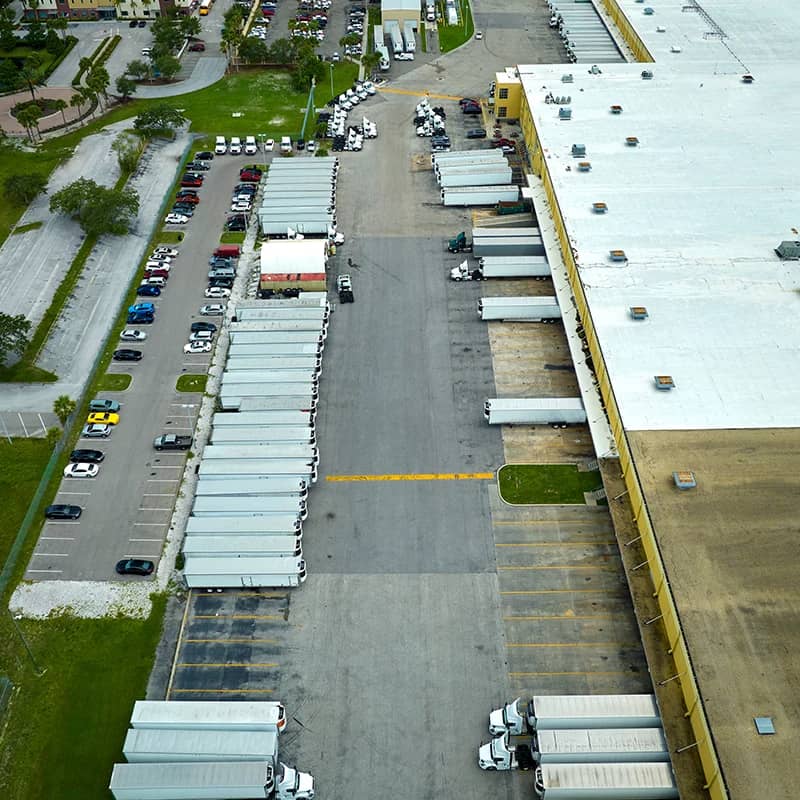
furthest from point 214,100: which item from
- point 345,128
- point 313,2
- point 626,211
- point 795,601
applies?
point 795,601

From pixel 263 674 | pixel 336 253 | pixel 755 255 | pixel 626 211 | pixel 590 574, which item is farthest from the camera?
pixel 336 253

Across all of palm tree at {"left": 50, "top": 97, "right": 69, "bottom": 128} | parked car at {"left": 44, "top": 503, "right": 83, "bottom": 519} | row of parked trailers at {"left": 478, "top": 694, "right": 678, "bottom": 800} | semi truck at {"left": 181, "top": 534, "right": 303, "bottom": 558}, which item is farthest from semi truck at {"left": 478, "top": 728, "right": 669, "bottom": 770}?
palm tree at {"left": 50, "top": 97, "right": 69, "bottom": 128}

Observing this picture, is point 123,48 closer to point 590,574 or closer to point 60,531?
point 60,531

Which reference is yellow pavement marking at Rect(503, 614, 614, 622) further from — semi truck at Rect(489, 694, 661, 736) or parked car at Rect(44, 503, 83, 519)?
parked car at Rect(44, 503, 83, 519)

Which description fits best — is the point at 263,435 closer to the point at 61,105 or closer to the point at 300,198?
the point at 300,198

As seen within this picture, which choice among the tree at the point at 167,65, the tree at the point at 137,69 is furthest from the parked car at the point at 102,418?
the tree at the point at 167,65

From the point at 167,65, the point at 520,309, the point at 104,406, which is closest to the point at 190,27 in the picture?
Result: the point at 167,65

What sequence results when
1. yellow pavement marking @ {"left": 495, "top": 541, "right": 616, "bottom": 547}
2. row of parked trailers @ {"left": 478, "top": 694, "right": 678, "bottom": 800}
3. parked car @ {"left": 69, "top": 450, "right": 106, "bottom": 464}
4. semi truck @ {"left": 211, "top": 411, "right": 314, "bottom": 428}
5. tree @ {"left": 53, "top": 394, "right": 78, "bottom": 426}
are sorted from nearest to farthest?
row of parked trailers @ {"left": 478, "top": 694, "right": 678, "bottom": 800}, yellow pavement marking @ {"left": 495, "top": 541, "right": 616, "bottom": 547}, parked car @ {"left": 69, "top": 450, "right": 106, "bottom": 464}, semi truck @ {"left": 211, "top": 411, "right": 314, "bottom": 428}, tree @ {"left": 53, "top": 394, "right": 78, "bottom": 426}
